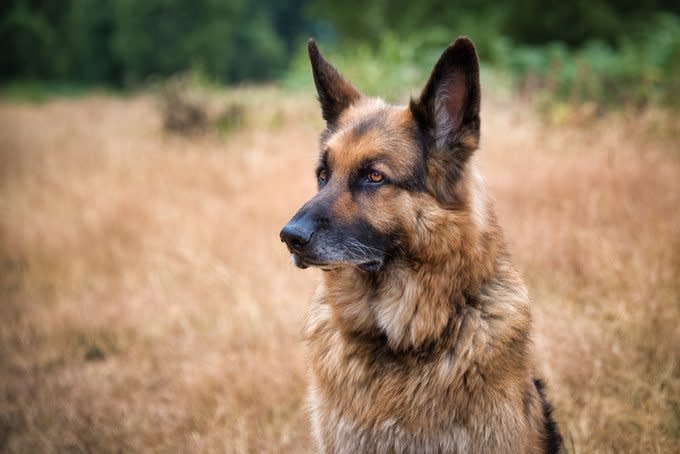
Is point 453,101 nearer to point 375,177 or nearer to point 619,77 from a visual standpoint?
point 375,177

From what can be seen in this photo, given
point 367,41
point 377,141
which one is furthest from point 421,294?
point 367,41

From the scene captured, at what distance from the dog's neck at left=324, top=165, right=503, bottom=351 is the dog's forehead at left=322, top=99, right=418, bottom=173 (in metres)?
0.29

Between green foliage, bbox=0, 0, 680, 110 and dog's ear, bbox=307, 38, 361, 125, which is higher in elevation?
green foliage, bbox=0, 0, 680, 110

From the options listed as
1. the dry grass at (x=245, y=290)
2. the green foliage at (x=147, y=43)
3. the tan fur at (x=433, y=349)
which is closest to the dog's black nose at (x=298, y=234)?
the tan fur at (x=433, y=349)

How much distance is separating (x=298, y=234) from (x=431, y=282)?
61cm

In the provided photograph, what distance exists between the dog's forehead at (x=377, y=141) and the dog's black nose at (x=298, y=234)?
1.28 ft

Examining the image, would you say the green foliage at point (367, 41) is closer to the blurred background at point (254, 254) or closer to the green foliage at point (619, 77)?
the green foliage at point (619, 77)

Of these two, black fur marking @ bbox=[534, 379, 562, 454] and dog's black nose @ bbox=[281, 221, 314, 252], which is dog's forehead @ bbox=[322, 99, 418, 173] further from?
black fur marking @ bbox=[534, 379, 562, 454]

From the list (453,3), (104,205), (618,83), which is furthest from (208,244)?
(453,3)

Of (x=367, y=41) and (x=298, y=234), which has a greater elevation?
(x=367, y=41)

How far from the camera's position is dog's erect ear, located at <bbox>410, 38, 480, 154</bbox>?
231cm

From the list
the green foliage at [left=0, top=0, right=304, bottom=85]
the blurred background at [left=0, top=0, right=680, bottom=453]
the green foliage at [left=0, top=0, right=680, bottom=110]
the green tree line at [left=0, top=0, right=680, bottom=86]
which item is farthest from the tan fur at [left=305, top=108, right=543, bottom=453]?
the green foliage at [left=0, top=0, right=304, bottom=85]

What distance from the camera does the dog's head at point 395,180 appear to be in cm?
238

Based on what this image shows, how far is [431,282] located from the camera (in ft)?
7.89
